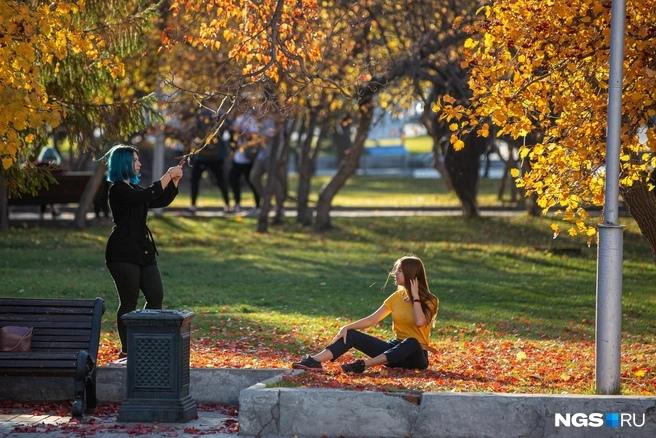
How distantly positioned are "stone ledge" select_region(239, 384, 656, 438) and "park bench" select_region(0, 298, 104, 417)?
63.6 inches

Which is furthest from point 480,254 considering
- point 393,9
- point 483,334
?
point 483,334

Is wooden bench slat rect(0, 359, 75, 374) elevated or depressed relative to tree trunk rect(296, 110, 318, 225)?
depressed

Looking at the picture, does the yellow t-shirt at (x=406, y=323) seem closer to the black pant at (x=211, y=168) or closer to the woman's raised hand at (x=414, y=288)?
the woman's raised hand at (x=414, y=288)

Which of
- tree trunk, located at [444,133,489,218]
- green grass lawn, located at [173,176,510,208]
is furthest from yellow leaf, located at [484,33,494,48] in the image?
green grass lawn, located at [173,176,510,208]

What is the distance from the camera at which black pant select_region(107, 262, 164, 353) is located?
10234mm

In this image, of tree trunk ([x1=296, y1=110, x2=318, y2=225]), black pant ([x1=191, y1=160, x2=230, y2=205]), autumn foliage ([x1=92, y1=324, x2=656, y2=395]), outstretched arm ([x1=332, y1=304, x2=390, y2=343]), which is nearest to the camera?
autumn foliage ([x1=92, y1=324, x2=656, y2=395])

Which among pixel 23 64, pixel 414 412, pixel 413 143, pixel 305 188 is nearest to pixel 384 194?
pixel 305 188

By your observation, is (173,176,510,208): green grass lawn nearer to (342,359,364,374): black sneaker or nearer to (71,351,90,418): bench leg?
(342,359,364,374): black sneaker

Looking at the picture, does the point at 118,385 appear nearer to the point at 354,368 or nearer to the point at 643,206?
the point at 354,368

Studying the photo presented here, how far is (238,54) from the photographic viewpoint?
12.9 metres

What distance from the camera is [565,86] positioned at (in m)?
10.6

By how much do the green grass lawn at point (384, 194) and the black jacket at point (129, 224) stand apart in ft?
75.6

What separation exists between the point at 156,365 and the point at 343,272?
955cm

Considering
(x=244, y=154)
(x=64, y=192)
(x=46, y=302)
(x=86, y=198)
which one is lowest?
(x=46, y=302)
